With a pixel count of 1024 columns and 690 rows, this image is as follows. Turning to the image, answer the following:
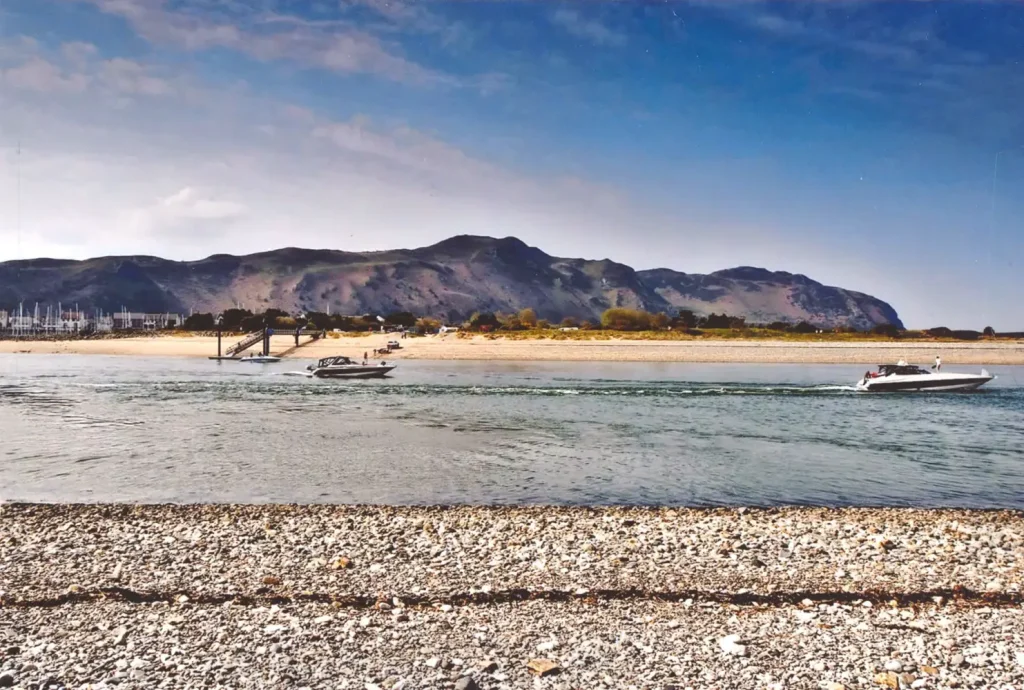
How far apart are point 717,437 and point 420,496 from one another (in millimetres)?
14365

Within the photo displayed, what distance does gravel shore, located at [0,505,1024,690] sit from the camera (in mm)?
7219

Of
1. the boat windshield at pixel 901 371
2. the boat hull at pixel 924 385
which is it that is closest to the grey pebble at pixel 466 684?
the boat hull at pixel 924 385

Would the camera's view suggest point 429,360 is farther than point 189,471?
Yes

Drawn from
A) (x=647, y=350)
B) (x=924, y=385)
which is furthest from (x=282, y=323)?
(x=924, y=385)

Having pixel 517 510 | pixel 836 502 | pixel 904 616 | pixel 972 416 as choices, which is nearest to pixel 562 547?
pixel 517 510

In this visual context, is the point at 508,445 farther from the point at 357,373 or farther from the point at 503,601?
the point at 357,373

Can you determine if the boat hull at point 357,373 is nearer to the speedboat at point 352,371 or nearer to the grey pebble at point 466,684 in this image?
the speedboat at point 352,371

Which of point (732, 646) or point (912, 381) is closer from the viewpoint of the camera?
point (732, 646)

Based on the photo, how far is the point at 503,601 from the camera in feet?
29.9

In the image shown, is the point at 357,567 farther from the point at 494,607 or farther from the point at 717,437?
the point at 717,437

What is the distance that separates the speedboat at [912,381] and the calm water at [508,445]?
228cm

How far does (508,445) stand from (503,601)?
51.9 feet

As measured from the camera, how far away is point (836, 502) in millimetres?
16391

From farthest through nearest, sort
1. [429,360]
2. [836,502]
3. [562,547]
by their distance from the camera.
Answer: [429,360]
[836,502]
[562,547]
